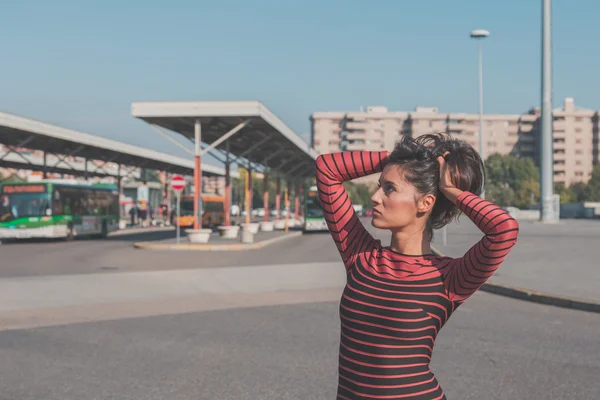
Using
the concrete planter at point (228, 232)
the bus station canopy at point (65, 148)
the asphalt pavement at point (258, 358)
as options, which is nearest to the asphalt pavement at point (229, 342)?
the asphalt pavement at point (258, 358)

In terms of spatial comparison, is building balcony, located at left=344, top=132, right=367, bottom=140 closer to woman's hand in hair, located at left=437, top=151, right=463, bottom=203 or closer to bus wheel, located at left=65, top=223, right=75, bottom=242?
bus wheel, located at left=65, top=223, right=75, bottom=242

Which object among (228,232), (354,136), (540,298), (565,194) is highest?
(354,136)

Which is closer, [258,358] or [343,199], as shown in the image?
[343,199]

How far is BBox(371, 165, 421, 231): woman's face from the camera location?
2344 mm

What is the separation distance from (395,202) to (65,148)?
36.7 m

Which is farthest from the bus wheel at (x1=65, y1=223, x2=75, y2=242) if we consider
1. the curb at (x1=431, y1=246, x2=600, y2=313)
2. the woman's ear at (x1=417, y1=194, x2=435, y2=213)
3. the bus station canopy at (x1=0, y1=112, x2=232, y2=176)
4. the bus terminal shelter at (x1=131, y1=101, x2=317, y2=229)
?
the woman's ear at (x1=417, y1=194, x2=435, y2=213)

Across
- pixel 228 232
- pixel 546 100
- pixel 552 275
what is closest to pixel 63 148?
pixel 228 232

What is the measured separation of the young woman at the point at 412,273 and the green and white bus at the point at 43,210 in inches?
1262

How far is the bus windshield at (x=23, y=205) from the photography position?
1283 inches

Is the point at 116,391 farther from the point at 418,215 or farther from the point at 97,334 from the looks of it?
the point at 418,215

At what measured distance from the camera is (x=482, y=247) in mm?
2260

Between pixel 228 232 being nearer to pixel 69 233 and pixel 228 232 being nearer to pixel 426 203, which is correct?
pixel 69 233

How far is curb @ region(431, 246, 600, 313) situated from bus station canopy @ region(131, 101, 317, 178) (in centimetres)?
1461

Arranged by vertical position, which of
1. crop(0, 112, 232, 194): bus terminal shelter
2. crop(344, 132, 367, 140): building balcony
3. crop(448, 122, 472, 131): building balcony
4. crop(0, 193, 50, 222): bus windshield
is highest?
crop(448, 122, 472, 131): building balcony
